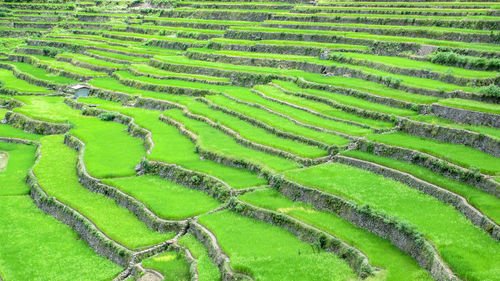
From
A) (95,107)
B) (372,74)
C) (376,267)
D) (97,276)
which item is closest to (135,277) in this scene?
(97,276)

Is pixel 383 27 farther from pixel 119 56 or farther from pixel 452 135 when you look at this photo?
pixel 119 56

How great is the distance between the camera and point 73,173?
2998 centimetres

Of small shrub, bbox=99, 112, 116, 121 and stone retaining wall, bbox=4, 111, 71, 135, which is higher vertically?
small shrub, bbox=99, 112, 116, 121

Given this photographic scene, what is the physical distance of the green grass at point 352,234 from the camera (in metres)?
16.1

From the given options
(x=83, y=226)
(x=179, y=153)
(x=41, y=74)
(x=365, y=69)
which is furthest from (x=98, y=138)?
(x=41, y=74)

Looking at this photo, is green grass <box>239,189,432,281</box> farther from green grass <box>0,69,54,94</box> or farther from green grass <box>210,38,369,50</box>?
green grass <box>0,69,54,94</box>

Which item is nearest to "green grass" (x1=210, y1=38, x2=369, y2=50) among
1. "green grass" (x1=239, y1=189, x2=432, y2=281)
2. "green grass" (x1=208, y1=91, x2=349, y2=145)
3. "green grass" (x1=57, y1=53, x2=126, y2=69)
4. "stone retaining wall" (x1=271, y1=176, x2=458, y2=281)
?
"green grass" (x1=57, y1=53, x2=126, y2=69)

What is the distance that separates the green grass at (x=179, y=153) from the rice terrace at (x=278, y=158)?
0.16 meters

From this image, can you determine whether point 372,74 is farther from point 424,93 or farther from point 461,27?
point 461,27

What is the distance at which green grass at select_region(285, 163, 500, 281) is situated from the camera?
1500 cm

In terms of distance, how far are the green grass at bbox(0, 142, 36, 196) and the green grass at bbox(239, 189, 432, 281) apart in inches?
554

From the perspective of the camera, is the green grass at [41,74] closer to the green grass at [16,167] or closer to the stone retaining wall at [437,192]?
the green grass at [16,167]

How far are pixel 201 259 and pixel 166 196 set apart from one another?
5667 millimetres

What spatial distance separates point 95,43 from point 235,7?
17535 mm
